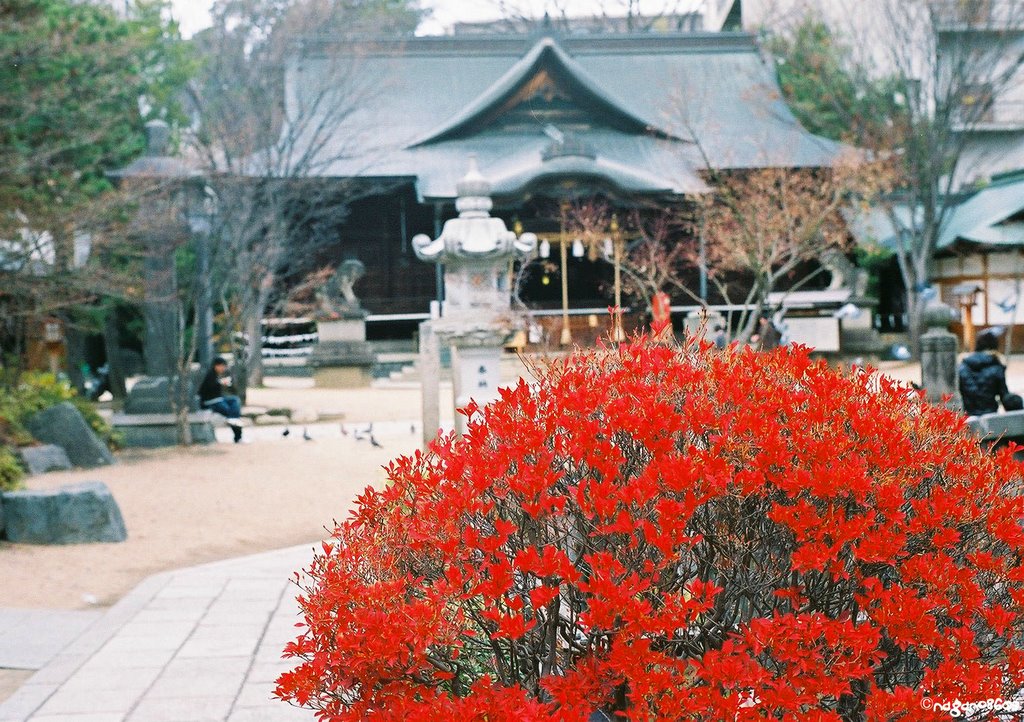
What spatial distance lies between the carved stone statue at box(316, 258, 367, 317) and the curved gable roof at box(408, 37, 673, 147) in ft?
17.1

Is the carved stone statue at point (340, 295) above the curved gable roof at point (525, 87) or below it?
below

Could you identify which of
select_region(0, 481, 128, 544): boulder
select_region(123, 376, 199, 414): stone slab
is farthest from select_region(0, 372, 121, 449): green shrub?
select_region(0, 481, 128, 544): boulder

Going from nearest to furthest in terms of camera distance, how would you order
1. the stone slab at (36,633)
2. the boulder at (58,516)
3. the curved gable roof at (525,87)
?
1. the stone slab at (36,633)
2. the boulder at (58,516)
3. the curved gable roof at (525,87)

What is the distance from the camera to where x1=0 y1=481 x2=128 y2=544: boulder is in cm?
834

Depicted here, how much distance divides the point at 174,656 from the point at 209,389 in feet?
36.1

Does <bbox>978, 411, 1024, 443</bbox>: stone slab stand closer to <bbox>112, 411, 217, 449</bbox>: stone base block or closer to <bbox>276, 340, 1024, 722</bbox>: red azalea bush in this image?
<bbox>276, 340, 1024, 722</bbox>: red azalea bush

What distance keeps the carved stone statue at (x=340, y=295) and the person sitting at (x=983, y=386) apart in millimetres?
15785

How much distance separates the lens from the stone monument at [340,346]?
928 inches

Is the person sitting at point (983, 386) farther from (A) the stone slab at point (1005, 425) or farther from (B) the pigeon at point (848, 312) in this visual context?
(B) the pigeon at point (848, 312)

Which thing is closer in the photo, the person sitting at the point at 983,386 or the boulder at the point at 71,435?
the person sitting at the point at 983,386

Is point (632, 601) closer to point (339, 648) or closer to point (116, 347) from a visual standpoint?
point (339, 648)

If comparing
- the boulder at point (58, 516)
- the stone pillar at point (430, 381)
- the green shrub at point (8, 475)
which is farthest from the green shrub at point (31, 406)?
the stone pillar at point (430, 381)

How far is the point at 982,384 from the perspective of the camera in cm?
984

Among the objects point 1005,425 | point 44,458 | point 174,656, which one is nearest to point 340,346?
point 44,458
